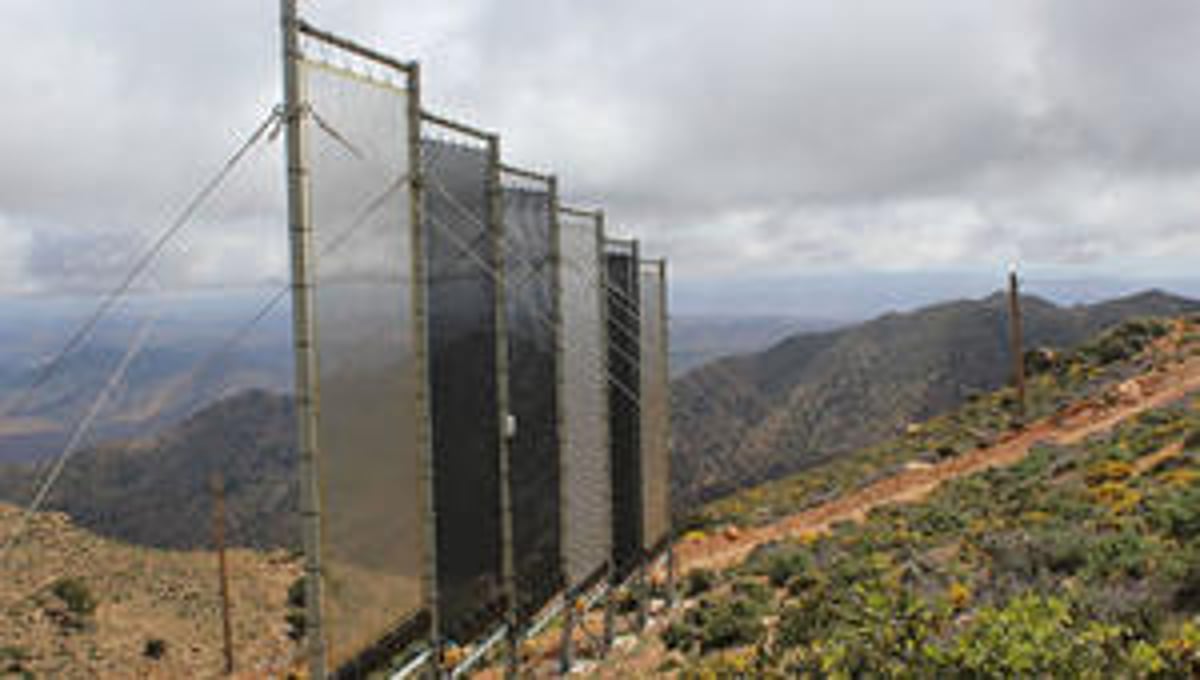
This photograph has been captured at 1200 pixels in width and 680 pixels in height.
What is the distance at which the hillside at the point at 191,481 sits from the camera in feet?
276

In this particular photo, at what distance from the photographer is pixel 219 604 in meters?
33.6

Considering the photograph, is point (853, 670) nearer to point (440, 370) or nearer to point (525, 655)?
point (440, 370)

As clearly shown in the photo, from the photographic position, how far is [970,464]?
26.9 metres

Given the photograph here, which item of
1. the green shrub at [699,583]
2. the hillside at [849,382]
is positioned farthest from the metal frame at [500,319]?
the hillside at [849,382]

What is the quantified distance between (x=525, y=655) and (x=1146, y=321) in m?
44.6

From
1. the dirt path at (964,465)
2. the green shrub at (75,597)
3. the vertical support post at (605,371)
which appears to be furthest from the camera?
the green shrub at (75,597)

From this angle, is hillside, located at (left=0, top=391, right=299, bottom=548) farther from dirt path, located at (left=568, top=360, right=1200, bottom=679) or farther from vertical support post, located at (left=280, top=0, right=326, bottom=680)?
vertical support post, located at (left=280, top=0, right=326, bottom=680)

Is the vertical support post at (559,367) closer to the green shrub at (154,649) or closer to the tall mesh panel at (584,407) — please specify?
the tall mesh panel at (584,407)

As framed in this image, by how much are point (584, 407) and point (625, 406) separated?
6.31 feet

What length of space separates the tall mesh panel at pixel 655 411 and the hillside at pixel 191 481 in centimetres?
5479

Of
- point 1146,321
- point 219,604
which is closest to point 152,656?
point 219,604

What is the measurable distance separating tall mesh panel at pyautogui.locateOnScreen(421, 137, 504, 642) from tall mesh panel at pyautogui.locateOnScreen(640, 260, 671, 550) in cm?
539

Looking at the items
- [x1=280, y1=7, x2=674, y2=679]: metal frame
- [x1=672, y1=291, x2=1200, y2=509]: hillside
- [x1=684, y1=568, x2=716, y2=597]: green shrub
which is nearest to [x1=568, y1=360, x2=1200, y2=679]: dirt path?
[x1=684, y1=568, x2=716, y2=597]: green shrub

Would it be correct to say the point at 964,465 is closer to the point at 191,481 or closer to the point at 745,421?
the point at 745,421
